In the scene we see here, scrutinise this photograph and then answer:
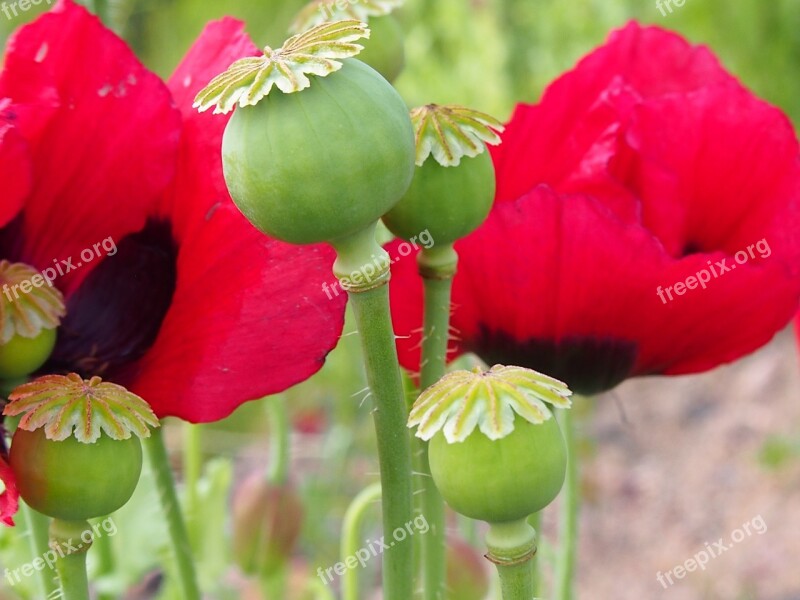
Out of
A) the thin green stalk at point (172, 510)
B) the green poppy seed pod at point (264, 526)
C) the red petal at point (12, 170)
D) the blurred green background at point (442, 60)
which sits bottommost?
the blurred green background at point (442, 60)

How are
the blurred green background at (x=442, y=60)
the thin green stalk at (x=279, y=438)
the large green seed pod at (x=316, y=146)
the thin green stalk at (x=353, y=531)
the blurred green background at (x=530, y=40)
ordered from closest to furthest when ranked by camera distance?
the large green seed pod at (x=316, y=146)
the thin green stalk at (x=353, y=531)
the thin green stalk at (x=279, y=438)
the blurred green background at (x=442, y=60)
the blurred green background at (x=530, y=40)

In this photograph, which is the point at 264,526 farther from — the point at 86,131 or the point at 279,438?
the point at 86,131

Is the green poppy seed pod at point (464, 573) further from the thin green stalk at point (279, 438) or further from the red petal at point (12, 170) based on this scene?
the red petal at point (12, 170)

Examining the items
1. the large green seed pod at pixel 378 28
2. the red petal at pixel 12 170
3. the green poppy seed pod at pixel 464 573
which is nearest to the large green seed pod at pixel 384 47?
the large green seed pod at pixel 378 28

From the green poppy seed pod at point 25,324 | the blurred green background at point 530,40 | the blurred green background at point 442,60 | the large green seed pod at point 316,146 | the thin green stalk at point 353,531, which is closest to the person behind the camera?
the large green seed pod at point 316,146

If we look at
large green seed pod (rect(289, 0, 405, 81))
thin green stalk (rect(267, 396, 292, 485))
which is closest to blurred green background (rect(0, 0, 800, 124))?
thin green stalk (rect(267, 396, 292, 485))

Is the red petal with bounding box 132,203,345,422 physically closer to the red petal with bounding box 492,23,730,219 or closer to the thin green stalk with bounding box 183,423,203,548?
the red petal with bounding box 492,23,730,219
